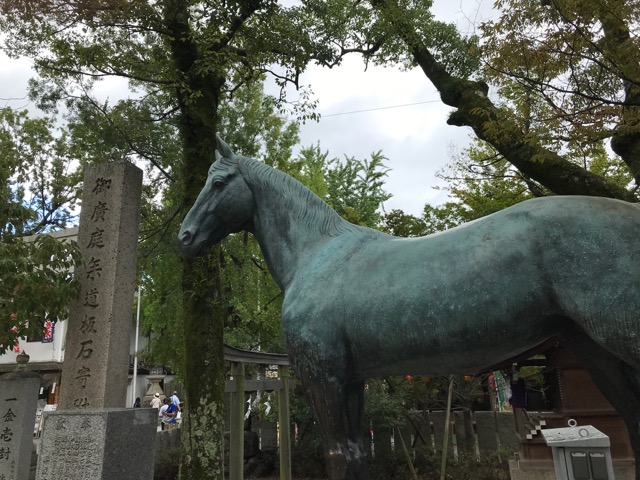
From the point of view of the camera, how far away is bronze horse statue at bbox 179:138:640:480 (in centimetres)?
215

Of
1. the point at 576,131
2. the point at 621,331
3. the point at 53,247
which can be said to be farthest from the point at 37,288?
the point at 576,131

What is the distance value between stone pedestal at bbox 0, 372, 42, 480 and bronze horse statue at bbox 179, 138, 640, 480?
6.83 meters

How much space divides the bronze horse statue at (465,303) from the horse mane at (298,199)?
0.11 metres

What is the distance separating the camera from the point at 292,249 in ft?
10.1

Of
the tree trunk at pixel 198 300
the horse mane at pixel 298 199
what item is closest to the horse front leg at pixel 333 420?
the horse mane at pixel 298 199

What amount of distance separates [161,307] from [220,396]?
729 cm

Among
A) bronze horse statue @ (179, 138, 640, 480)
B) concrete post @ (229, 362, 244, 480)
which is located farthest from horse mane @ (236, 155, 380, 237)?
concrete post @ (229, 362, 244, 480)

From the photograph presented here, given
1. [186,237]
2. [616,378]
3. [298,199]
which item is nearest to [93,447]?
[186,237]

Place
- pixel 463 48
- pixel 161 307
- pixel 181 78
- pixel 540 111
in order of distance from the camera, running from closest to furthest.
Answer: pixel 540 111, pixel 181 78, pixel 463 48, pixel 161 307

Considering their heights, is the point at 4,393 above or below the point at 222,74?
below

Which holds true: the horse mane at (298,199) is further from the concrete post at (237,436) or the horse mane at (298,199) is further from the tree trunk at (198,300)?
the concrete post at (237,436)

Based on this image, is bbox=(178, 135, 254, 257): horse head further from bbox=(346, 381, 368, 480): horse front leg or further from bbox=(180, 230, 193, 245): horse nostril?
bbox=(346, 381, 368, 480): horse front leg

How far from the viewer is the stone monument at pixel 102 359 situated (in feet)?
14.1

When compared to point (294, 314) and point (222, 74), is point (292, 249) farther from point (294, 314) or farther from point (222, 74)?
point (222, 74)
